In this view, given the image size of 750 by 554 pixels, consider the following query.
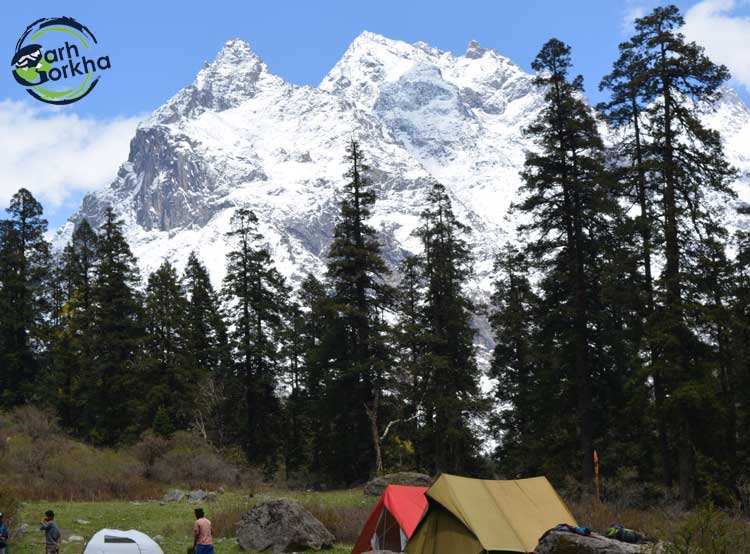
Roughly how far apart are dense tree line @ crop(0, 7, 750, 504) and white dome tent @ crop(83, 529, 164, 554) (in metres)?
13.7

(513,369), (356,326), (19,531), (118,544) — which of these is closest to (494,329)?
(513,369)

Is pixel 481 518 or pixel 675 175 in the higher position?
pixel 675 175

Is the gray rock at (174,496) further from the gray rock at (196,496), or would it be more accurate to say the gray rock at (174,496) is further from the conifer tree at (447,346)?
the conifer tree at (447,346)

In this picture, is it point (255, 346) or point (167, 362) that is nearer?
point (255, 346)

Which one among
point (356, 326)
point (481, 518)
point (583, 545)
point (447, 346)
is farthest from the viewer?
point (447, 346)

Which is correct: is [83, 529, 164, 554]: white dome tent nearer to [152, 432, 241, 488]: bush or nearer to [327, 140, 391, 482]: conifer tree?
[152, 432, 241, 488]: bush

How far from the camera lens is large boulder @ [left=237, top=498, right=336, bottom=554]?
17.2 meters

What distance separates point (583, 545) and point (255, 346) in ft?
103

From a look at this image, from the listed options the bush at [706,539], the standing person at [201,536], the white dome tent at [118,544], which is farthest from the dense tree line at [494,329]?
the white dome tent at [118,544]

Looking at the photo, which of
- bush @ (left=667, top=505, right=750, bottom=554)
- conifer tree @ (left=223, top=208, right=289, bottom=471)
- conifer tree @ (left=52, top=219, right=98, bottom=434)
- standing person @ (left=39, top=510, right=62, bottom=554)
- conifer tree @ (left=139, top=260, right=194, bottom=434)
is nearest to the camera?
bush @ (left=667, top=505, right=750, bottom=554)

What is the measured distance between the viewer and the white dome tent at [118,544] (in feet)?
46.1

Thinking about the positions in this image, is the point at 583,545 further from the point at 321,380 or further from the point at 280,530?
the point at 321,380

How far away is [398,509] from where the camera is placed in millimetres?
16688

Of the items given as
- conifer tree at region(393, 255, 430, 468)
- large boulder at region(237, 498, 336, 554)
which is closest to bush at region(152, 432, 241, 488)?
conifer tree at region(393, 255, 430, 468)
